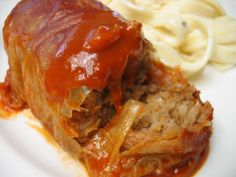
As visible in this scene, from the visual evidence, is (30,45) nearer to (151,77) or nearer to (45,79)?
(45,79)

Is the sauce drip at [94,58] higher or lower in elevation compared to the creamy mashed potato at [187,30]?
higher

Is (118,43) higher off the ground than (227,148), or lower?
higher

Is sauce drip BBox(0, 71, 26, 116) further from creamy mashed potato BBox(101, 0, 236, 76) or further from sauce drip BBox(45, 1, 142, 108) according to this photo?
creamy mashed potato BBox(101, 0, 236, 76)

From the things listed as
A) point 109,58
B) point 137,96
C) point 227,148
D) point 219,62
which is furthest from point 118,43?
point 219,62

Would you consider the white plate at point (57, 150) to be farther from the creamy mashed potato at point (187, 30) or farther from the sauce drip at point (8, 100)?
the creamy mashed potato at point (187, 30)

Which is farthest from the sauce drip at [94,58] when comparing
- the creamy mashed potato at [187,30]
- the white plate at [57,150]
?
the creamy mashed potato at [187,30]

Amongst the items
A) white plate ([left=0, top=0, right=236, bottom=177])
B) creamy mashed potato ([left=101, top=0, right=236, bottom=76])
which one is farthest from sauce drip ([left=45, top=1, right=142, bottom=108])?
creamy mashed potato ([left=101, top=0, right=236, bottom=76])
